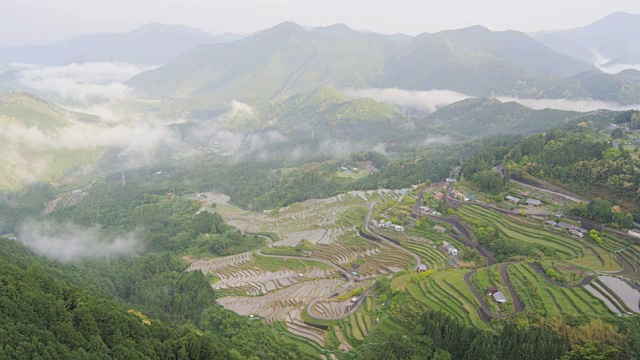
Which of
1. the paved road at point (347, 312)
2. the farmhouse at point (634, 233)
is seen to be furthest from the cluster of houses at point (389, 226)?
the farmhouse at point (634, 233)

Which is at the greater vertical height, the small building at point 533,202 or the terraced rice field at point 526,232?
the small building at point 533,202

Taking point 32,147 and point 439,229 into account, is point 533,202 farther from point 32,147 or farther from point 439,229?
point 32,147

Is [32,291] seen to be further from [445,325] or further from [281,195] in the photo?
[281,195]

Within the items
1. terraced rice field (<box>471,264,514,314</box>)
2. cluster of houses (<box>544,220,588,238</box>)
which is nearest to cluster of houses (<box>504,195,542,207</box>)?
cluster of houses (<box>544,220,588,238</box>)

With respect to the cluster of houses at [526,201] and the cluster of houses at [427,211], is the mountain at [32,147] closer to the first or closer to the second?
the cluster of houses at [427,211]

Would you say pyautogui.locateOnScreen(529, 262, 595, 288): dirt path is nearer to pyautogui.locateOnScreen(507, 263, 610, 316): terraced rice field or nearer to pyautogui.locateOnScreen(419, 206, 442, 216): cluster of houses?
pyautogui.locateOnScreen(507, 263, 610, 316): terraced rice field

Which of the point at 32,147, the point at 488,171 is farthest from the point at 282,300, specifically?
the point at 32,147
